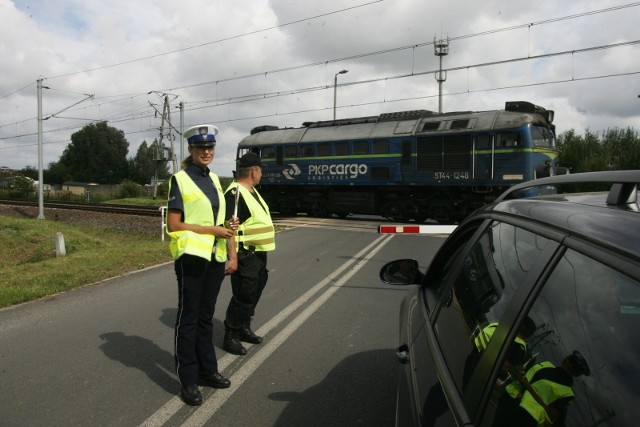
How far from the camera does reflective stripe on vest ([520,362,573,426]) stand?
1210 mm

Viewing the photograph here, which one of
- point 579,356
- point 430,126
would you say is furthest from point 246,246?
point 430,126

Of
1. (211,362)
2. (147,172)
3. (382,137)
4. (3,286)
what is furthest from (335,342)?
(147,172)

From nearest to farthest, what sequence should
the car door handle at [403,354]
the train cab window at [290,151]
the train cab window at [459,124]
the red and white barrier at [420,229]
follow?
the car door handle at [403,354]
the red and white barrier at [420,229]
the train cab window at [459,124]
the train cab window at [290,151]

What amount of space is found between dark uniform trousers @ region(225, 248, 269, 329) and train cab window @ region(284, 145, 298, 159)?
56.9 ft

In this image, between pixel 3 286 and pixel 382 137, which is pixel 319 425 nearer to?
pixel 3 286

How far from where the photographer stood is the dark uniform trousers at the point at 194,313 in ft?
11.4

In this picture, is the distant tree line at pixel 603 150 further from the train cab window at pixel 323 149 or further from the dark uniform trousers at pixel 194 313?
the dark uniform trousers at pixel 194 313

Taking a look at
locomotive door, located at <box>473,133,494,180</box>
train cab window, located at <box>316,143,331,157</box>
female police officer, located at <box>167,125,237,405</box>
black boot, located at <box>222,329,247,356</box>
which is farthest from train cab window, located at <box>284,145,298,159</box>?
female police officer, located at <box>167,125,237,405</box>

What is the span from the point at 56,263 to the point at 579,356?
34.2 ft

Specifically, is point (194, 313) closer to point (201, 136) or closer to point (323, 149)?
point (201, 136)

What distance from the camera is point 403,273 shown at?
300 cm

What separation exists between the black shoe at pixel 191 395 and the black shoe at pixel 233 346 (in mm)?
922

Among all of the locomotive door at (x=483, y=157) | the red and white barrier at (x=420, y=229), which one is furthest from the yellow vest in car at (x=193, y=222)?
the locomotive door at (x=483, y=157)

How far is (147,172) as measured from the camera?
374 ft
